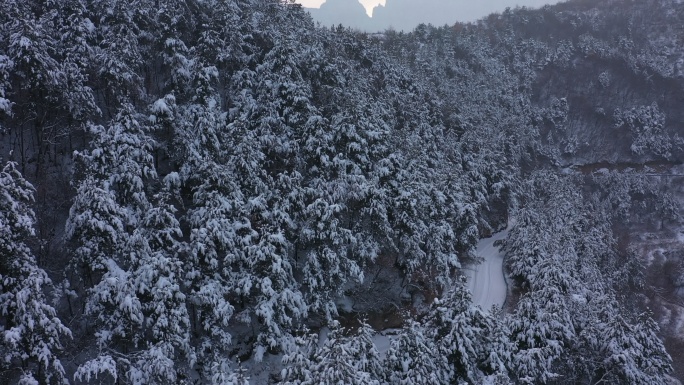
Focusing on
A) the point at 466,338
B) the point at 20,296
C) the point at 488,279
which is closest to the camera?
the point at 20,296

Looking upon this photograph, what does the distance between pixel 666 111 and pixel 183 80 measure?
11181 centimetres

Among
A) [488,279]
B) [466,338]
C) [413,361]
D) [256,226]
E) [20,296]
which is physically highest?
[256,226]

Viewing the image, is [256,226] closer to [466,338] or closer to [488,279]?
[466,338]

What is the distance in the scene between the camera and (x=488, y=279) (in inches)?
1449

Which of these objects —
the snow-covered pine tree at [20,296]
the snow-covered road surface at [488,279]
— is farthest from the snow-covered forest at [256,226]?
the snow-covered road surface at [488,279]

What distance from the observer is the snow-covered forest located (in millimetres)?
15008

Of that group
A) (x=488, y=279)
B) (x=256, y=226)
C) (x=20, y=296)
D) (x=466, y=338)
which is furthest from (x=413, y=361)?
(x=488, y=279)

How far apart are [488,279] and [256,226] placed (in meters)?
25.4

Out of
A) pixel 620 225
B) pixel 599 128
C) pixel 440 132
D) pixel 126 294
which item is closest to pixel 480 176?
pixel 440 132

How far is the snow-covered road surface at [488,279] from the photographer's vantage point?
33.4m

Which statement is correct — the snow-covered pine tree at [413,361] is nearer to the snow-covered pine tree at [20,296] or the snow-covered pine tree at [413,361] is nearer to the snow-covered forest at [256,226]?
the snow-covered forest at [256,226]

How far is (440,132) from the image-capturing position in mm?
43375

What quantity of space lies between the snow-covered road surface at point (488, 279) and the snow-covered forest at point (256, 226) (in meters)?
1.19

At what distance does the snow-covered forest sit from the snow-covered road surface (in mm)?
1190
